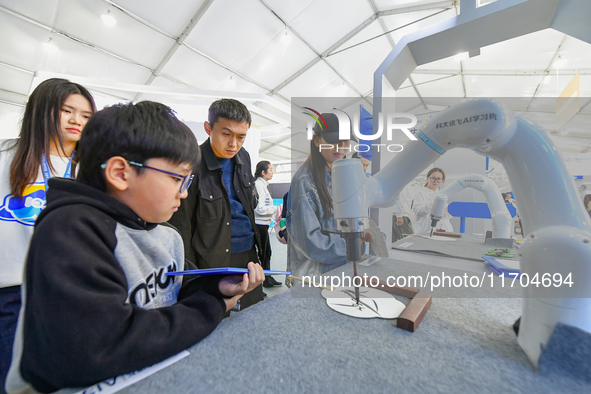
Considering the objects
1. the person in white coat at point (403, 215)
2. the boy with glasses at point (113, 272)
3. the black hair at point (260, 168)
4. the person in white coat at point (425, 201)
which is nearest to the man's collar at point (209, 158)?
the boy with glasses at point (113, 272)

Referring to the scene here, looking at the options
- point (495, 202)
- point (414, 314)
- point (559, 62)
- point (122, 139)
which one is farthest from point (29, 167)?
point (559, 62)

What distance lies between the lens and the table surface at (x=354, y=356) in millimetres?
334

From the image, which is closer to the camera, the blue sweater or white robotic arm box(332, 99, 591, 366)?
white robotic arm box(332, 99, 591, 366)

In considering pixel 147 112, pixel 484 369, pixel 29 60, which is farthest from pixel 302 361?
pixel 29 60

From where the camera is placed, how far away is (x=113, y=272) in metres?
0.38

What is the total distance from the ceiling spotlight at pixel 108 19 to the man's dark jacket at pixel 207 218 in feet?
12.5

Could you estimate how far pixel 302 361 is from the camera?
382 mm

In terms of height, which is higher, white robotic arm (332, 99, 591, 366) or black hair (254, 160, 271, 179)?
black hair (254, 160, 271, 179)

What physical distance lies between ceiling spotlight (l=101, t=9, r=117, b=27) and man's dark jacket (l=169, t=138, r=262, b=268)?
3.80m

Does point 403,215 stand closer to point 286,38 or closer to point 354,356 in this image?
point 354,356

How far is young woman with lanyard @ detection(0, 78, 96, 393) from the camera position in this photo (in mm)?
663

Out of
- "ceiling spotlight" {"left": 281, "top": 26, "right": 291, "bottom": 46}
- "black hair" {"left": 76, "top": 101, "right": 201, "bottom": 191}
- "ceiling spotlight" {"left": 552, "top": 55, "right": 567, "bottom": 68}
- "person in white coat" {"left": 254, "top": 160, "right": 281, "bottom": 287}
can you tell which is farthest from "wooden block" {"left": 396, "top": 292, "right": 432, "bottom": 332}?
"ceiling spotlight" {"left": 552, "top": 55, "right": 567, "bottom": 68}

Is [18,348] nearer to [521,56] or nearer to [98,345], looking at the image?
[98,345]

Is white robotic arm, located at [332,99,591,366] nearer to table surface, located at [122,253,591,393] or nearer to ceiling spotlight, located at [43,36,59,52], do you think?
table surface, located at [122,253,591,393]
